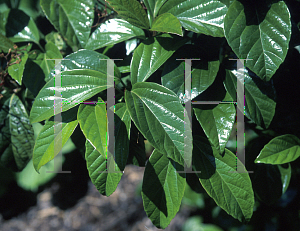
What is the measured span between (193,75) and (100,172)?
402 mm

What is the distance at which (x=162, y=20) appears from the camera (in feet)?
2.24

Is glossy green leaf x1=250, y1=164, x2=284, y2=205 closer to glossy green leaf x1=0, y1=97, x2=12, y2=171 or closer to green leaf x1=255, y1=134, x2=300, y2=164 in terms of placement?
green leaf x1=255, y1=134, x2=300, y2=164

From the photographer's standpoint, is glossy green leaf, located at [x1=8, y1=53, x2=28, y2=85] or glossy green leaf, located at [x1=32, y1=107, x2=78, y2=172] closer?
glossy green leaf, located at [x1=32, y1=107, x2=78, y2=172]

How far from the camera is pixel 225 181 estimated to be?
729 millimetres

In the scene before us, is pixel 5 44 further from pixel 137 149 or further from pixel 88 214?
pixel 88 214

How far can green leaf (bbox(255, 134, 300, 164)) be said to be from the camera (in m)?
0.74

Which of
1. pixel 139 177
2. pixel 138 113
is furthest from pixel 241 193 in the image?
pixel 139 177

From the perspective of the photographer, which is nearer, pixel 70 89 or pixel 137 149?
pixel 70 89

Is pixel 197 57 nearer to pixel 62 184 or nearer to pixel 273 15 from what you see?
pixel 273 15

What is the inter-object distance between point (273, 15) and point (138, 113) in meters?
0.48

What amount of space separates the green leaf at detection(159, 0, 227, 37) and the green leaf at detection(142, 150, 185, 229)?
0.40 meters

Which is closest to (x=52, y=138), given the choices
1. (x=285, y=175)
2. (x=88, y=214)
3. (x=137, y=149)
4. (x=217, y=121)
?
(x=137, y=149)

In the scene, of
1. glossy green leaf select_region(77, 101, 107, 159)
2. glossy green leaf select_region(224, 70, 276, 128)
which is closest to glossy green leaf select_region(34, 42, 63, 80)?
glossy green leaf select_region(77, 101, 107, 159)

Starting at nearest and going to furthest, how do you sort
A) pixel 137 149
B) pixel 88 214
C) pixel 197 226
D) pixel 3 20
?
pixel 137 149 → pixel 3 20 → pixel 197 226 → pixel 88 214
